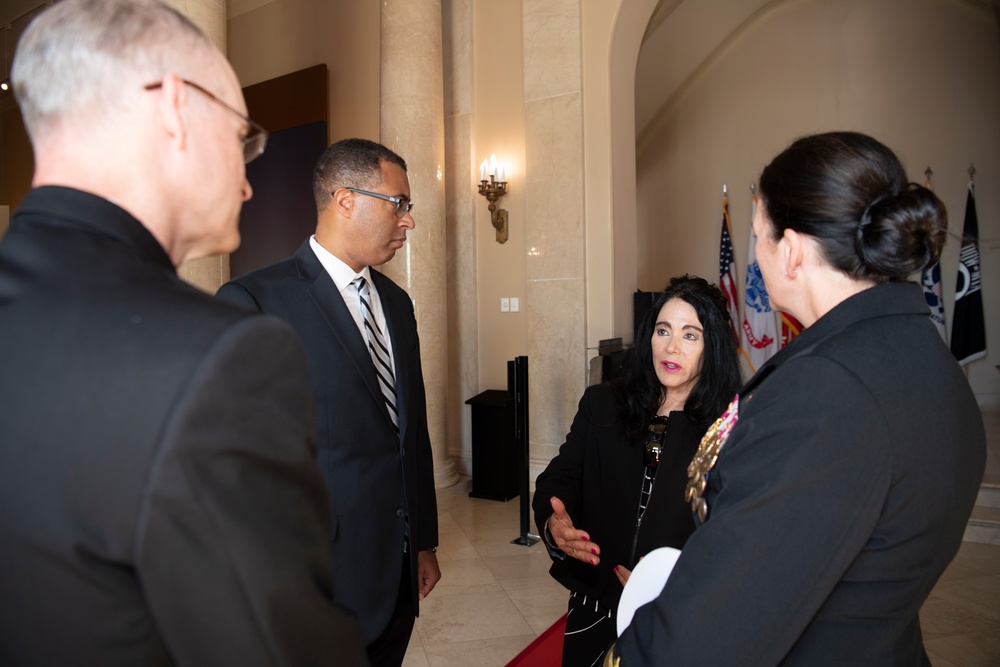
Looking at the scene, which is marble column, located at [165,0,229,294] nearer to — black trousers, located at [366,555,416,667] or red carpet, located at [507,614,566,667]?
black trousers, located at [366,555,416,667]

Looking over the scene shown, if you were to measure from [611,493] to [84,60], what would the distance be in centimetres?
176

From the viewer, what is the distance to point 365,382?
5.59ft

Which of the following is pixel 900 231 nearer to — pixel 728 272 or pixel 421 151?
pixel 421 151

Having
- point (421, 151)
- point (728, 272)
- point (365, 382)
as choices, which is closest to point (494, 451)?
point (421, 151)

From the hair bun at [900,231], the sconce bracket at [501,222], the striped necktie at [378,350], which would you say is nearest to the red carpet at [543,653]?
the striped necktie at [378,350]

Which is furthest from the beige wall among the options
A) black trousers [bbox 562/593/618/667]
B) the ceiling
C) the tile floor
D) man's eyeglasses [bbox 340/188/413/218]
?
man's eyeglasses [bbox 340/188/413/218]

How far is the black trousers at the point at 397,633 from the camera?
171 cm

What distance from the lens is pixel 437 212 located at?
5395 millimetres

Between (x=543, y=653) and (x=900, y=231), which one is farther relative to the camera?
(x=543, y=653)

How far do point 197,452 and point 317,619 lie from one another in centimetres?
25

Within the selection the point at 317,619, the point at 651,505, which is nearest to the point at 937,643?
the point at 651,505

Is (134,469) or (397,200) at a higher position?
(397,200)

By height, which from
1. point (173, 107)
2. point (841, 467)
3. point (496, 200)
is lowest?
point (841, 467)

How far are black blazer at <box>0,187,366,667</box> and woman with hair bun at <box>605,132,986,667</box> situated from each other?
1.95ft
